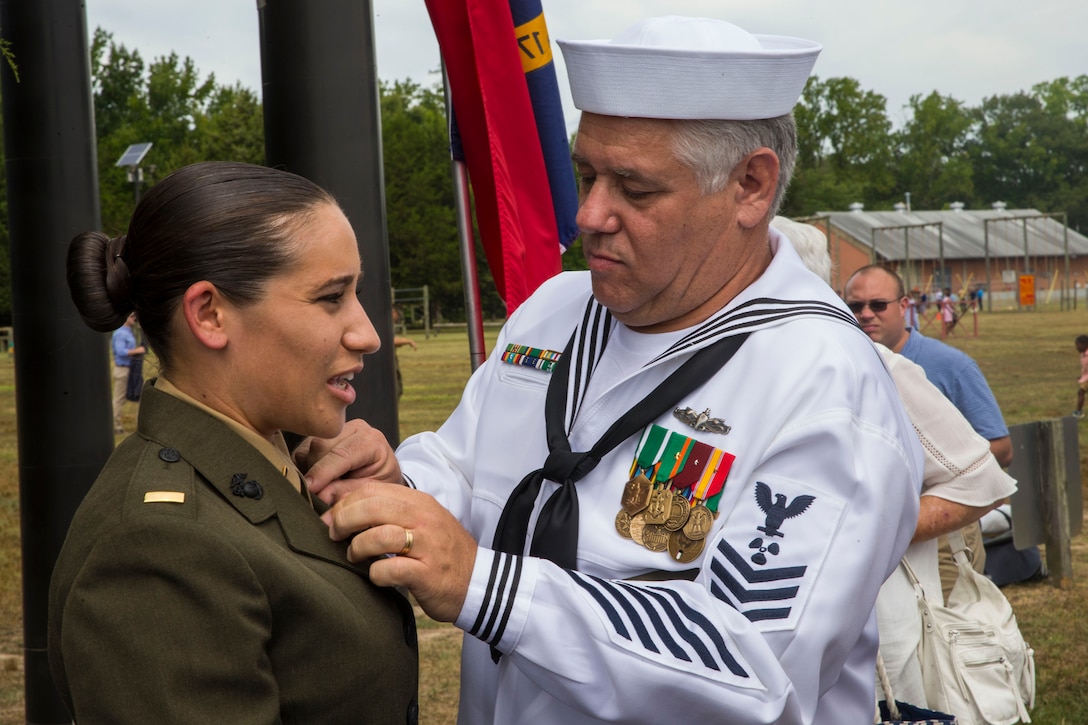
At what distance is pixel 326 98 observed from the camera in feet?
12.2

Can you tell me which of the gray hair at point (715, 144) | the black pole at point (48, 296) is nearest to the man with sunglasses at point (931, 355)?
the gray hair at point (715, 144)

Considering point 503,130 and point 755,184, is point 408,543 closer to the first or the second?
point 755,184

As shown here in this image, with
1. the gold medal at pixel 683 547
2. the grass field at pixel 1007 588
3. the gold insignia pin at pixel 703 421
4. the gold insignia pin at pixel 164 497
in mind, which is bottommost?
the grass field at pixel 1007 588

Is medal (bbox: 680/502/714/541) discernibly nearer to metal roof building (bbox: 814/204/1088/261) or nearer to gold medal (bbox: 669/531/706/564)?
gold medal (bbox: 669/531/706/564)

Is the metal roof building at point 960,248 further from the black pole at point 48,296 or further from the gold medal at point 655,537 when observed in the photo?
the gold medal at point 655,537

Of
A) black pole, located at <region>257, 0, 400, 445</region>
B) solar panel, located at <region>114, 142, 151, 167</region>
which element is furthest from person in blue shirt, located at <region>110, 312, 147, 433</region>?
black pole, located at <region>257, 0, 400, 445</region>

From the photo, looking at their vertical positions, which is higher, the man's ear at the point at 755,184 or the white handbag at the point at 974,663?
the man's ear at the point at 755,184

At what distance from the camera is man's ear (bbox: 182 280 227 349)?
1.92 m

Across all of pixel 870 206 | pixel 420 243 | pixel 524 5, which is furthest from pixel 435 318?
pixel 524 5

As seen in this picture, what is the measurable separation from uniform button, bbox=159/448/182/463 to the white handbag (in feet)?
9.24

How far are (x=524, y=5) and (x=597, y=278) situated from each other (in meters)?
2.31

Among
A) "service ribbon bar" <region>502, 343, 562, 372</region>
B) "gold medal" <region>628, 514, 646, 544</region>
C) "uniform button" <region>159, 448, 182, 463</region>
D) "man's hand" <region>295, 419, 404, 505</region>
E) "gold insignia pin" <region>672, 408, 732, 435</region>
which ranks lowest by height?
"gold medal" <region>628, 514, 646, 544</region>

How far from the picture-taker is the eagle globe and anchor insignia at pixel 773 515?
6.48 ft

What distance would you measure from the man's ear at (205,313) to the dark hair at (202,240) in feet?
0.05
